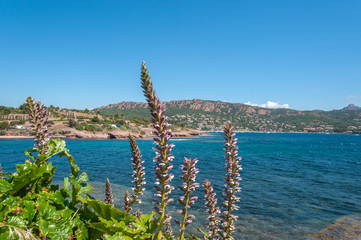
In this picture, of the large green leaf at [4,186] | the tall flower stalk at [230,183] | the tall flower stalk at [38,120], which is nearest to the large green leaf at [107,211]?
the large green leaf at [4,186]

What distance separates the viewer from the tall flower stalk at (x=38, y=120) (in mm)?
3459

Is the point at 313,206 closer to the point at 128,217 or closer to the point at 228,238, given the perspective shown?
the point at 228,238

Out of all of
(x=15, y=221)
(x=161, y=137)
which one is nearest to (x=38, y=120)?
(x=15, y=221)

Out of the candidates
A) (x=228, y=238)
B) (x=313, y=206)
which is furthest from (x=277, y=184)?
(x=228, y=238)

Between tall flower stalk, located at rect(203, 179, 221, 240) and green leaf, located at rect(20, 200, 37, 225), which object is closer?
green leaf, located at rect(20, 200, 37, 225)

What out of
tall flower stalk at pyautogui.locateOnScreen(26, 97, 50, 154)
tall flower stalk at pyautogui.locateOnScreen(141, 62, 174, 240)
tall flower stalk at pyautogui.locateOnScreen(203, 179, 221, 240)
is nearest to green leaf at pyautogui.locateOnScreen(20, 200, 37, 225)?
tall flower stalk at pyautogui.locateOnScreen(141, 62, 174, 240)

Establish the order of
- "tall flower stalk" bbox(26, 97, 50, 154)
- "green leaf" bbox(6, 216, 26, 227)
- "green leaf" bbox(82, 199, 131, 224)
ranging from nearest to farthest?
1. "green leaf" bbox(6, 216, 26, 227)
2. "green leaf" bbox(82, 199, 131, 224)
3. "tall flower stalk" bbox(26, 97, 50, 154)

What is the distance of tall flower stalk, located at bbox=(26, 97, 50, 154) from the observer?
346 cm

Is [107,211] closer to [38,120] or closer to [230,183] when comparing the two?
[38,120]

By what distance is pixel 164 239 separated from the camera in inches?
133

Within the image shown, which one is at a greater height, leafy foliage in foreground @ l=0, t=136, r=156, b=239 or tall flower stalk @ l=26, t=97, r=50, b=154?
tall flower stalk @ l=26, t=97, r=50, b=154

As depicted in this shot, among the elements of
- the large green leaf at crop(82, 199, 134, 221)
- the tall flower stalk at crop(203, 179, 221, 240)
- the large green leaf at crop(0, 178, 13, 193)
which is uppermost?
the large green leaf at crop(0, 178, 13, 193)

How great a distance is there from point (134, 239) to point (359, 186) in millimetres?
34298

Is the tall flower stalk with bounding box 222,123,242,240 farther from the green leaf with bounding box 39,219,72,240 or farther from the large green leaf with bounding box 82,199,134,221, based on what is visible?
the green leaf with bounding box 39,219,72,240
